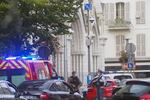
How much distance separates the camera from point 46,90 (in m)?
20.9

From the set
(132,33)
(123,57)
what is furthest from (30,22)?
(132,33)

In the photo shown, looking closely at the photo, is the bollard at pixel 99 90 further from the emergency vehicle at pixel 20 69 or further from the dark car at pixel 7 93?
the dark car at pixel 7 93

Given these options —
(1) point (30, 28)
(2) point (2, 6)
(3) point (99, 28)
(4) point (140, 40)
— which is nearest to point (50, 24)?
(1) point (30, 28)

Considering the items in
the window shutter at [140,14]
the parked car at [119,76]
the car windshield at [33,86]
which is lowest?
the parked car at [119,76]

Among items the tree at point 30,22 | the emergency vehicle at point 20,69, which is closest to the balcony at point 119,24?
the tree at point 30,22

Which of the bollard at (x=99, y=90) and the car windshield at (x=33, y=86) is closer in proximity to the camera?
the car windshield at (x=33, y=86)

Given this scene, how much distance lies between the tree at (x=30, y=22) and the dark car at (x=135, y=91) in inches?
217

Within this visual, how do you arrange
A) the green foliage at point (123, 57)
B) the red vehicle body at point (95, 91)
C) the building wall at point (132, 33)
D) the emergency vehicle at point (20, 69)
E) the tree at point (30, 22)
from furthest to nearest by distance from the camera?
the building wall at point (132, 33), the green foliage at point (123, 57), the red vehicle body at point (95, 91), the emergency vehicle at point (20, 69), the tree at point (30, 22)

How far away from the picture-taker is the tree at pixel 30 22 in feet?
69.3

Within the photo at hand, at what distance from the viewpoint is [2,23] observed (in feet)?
69.2

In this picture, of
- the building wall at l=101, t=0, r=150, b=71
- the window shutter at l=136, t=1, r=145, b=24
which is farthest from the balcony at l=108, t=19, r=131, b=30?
the window shutter at l=136, t=1, r=145, b=24

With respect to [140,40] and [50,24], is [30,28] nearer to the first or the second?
[50,24]

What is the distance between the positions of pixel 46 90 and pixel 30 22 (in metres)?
3.52

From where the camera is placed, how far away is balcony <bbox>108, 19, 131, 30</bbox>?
6781 centimetres
